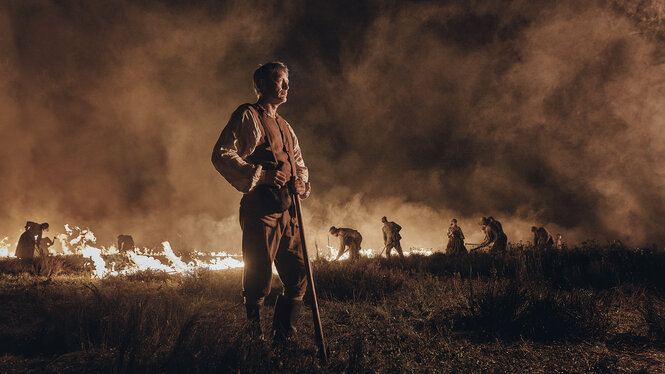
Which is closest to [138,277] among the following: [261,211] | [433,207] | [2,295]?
[2,295]

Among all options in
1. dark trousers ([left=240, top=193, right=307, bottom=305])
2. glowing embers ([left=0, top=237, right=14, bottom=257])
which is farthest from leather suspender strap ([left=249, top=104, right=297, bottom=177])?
glowing embers ([left=0, top=237, right=14, bottom=257])

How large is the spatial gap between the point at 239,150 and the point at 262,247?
720 mm

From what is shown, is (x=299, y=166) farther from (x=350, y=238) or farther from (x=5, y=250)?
(x=5, y=250)

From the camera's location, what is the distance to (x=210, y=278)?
6.56m

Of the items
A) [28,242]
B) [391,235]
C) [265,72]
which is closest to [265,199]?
[265,72]

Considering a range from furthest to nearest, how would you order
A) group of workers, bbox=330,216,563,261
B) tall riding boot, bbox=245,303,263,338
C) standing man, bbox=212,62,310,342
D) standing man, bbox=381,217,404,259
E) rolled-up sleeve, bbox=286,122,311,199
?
standing man, bbox=381,217,404,259, group of workers, bbox=330,216,563,261, rolled-up sleeve, bbox=286,122,311,199, standing man, bbox=212,62,310,342, tall riding boot, bbox=245,303,263,338

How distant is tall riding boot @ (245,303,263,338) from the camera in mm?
2167

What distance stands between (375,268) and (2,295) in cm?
536

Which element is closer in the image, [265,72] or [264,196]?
[264,196]

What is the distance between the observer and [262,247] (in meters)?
2.31

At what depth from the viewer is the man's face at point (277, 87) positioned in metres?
2.57

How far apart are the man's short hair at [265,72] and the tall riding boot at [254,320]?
64.0 inches

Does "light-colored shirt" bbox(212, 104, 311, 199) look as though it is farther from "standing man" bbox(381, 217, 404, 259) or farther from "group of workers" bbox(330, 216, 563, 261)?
"standing man" bbox(381, 217, 404, 259)

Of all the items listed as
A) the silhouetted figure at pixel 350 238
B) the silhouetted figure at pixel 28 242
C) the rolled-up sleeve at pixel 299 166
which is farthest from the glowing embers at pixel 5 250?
the rolled-up sleeve at pixel 299 166
